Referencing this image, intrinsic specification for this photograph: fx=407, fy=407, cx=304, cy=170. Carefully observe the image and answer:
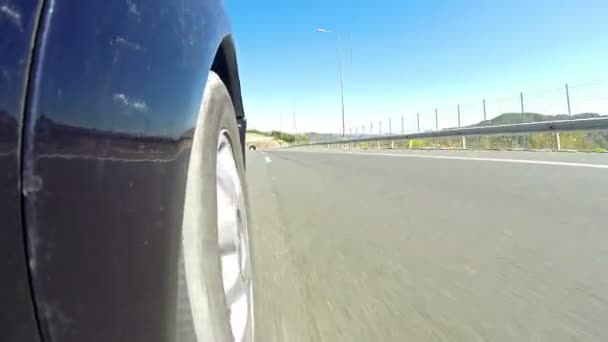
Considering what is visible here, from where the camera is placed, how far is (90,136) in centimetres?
52

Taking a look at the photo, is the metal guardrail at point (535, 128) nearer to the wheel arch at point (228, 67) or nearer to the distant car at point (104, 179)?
the wheel arch at point (228, 67)

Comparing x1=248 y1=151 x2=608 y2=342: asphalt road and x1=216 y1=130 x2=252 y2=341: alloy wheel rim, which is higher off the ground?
x1=216 y1=130 x2=252 y2=341: alloy wheel rim

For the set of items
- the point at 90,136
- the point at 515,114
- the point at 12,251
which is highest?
the point at 515,114

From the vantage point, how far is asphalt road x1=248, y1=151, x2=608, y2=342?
161 cm

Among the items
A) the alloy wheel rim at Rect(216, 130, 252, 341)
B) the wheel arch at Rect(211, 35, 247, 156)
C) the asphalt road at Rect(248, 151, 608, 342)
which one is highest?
the wheel arch at Rect(211, 35, 247, 156)

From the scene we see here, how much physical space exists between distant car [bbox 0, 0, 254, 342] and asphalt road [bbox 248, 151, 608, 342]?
0.75m

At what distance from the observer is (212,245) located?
866 millimetres

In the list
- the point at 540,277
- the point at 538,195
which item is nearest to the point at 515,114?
the point at 538,195

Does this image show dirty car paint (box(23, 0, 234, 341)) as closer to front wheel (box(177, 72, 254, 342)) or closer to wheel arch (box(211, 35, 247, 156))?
front wheel (box(177, 72, 254, 342))

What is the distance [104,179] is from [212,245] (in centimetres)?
37

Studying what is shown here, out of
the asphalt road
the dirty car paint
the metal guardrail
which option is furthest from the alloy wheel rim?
the metal guardrail

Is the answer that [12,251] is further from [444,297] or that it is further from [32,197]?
[444,297]

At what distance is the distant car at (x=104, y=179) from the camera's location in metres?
0.43

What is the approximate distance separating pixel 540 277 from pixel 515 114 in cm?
1947
